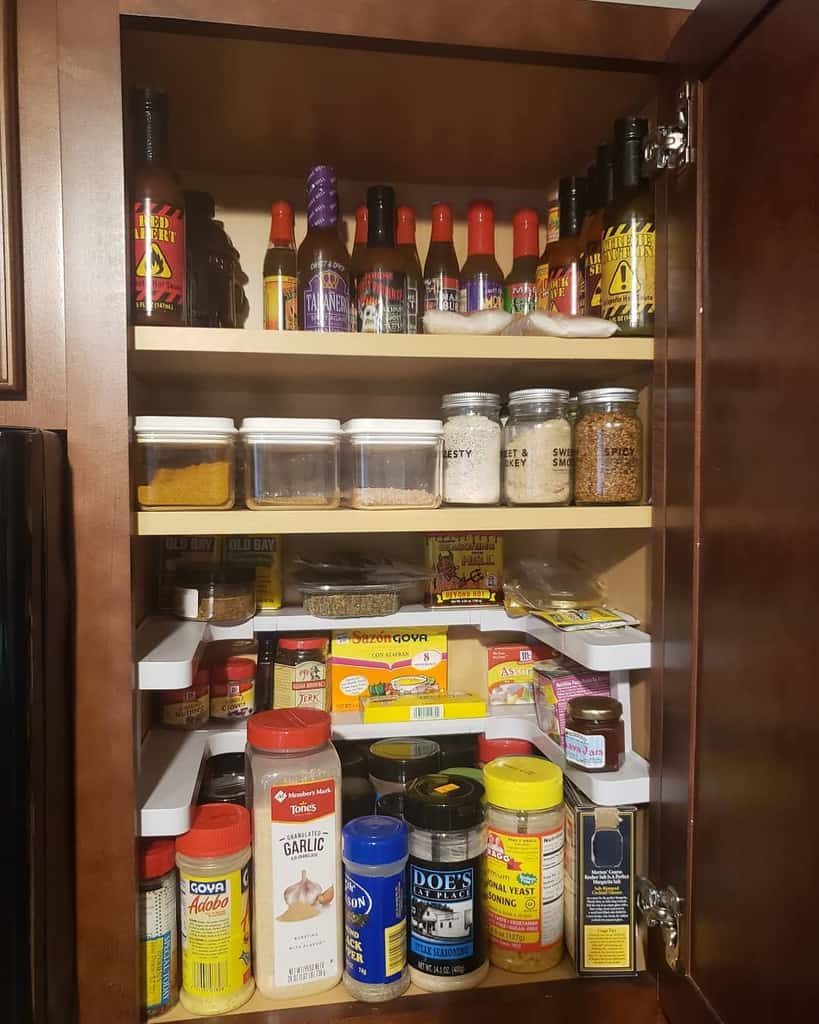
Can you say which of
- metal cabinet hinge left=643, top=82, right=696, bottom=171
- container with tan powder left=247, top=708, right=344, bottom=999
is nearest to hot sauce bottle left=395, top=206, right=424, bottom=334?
metal cabinet hinge left=643, top=82, right=696, bottom=171

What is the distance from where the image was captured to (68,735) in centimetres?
76

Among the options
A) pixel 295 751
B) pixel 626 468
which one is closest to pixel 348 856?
pixel 295 751

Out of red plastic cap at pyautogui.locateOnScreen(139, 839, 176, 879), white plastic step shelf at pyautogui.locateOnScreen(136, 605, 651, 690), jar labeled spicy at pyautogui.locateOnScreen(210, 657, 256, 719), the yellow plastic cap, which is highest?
white plastic step shelf at pyautogui.locateOnScreen(136, 605, 651, 690)

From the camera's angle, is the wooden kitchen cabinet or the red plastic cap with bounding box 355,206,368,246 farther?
the red plastic cap with bounding box 355,206,368,246

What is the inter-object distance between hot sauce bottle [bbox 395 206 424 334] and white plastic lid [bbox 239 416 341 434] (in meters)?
0.20

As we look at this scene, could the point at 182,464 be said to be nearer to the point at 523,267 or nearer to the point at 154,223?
the point at 154,223

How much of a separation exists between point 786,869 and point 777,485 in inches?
13.1

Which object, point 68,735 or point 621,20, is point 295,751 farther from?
point 621,20

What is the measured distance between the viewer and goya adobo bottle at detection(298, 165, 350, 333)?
93 cm

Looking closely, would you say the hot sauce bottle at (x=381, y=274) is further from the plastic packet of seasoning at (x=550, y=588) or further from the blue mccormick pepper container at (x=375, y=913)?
the blue mccormick pepper container at (x=375, y=913)

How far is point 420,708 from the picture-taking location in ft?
3.50

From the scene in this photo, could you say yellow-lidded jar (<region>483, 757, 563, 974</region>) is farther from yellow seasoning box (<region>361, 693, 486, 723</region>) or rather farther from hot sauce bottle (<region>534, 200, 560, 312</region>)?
hot sauce bottle (<region>534, 200, 560, 312</region>)

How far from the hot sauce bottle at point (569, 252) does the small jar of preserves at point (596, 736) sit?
54 centimetres

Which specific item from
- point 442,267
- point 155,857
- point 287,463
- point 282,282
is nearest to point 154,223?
point 282,282
